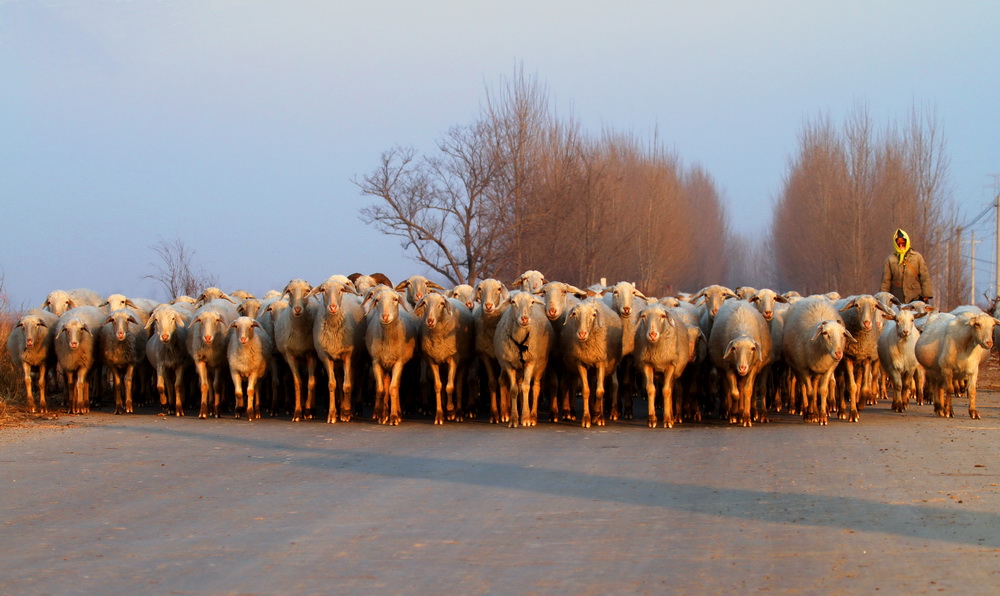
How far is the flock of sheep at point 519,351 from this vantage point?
1708cm

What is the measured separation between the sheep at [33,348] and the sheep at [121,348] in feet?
2.96

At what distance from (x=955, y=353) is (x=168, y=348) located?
42.4ft

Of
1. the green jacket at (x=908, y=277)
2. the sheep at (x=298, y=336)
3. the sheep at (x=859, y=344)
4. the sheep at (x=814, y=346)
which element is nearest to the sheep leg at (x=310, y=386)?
the sheep at (x=298, y=336)

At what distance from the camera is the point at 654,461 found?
12.2m

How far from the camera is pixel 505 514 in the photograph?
911 cm

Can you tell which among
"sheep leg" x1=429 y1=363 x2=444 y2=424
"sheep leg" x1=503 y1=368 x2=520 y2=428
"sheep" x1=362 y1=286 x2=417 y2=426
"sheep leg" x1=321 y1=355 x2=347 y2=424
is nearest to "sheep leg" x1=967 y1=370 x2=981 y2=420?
"sheep leg" x1=503 y1=368 x2=520 y2=428

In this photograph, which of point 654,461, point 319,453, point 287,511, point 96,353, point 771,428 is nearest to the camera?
point 287,511

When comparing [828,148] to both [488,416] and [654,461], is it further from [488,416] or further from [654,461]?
[654,461]

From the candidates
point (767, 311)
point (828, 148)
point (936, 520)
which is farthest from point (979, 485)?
point (828, 148)

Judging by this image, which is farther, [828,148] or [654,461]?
[828,148]

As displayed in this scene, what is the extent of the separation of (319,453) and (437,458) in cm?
158

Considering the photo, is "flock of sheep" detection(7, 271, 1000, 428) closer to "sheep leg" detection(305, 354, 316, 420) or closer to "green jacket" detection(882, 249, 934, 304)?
"sheep leg" detection(305, 354, 316, 420)

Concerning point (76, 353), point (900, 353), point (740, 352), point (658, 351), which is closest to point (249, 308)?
point (76, 353)

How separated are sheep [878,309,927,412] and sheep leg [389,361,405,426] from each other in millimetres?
8428
